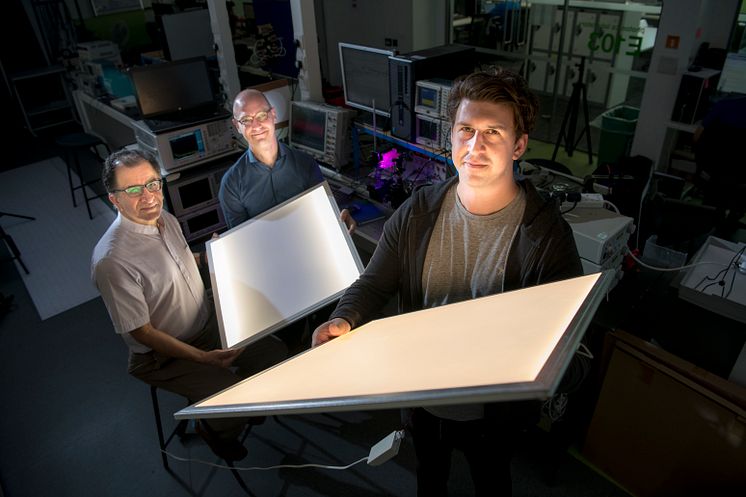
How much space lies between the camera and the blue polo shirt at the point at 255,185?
7.38ft

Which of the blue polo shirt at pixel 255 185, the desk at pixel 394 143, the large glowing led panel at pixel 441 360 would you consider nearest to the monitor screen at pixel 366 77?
the desk at pixel 394 143

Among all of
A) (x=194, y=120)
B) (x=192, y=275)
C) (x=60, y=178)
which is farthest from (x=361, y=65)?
(x=60, y=178)

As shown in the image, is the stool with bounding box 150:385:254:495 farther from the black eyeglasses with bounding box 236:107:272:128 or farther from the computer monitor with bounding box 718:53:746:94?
the computer monitor with bounding box 718:53:746:94

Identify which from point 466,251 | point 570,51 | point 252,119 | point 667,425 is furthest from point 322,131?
point 570,51

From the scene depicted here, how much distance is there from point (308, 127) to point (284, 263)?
1589mm

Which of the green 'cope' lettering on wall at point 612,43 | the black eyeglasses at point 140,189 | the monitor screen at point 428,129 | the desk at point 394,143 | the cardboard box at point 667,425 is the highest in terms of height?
the green 'cope' lettering on wall at point 612,43

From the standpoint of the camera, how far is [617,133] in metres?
4.60

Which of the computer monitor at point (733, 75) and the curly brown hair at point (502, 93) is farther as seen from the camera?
the computer monitor at point (733, 75)

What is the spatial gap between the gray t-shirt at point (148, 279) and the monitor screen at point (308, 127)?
1358 millimetres

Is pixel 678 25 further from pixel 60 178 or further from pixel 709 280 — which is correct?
pixel 60 178

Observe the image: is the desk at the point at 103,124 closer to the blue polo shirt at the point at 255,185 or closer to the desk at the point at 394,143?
the desk at the point at 394,143

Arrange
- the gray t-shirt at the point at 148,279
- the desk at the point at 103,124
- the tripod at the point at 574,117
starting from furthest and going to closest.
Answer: the desk at the point at 103,124, the tripod at the point at 574,117, the gray t-shirt at the point at 148,279

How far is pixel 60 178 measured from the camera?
5.37 m

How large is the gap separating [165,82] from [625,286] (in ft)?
11.0
